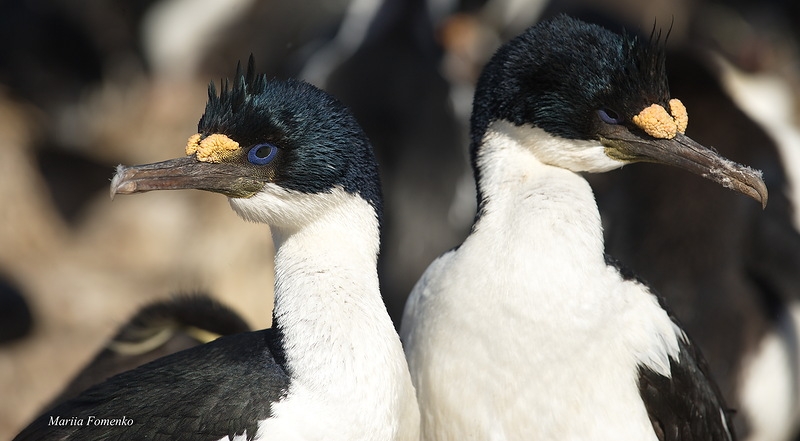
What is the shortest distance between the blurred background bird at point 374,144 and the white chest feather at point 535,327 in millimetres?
1265

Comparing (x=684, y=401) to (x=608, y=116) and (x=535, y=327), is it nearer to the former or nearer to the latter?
(x=535, y=327)

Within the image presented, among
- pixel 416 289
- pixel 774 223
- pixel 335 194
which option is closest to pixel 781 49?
pixel 774 223

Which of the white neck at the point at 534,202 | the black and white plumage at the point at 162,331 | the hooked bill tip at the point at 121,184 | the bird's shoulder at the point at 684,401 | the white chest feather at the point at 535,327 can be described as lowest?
the bird's shoulder at the point at 684,401

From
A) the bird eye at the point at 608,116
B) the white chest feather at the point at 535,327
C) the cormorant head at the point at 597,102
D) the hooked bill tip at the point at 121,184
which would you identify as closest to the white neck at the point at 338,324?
the white chest feather at the point at 535,327

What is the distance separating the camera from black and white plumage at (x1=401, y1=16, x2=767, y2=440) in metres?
2.84

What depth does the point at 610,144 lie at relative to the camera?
2.91m

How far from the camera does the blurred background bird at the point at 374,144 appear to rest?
4.54 m

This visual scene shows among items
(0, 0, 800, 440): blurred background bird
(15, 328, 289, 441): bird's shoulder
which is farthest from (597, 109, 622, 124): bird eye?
(0, 0, 800, 440): blurred background bird

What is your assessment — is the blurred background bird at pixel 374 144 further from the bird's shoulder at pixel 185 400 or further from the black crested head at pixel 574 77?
the black crested head at pixel 574 77

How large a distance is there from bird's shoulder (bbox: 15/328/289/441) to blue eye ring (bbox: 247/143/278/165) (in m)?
0.44

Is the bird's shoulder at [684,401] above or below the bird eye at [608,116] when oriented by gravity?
below

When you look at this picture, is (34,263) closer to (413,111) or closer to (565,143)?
(413,111)
